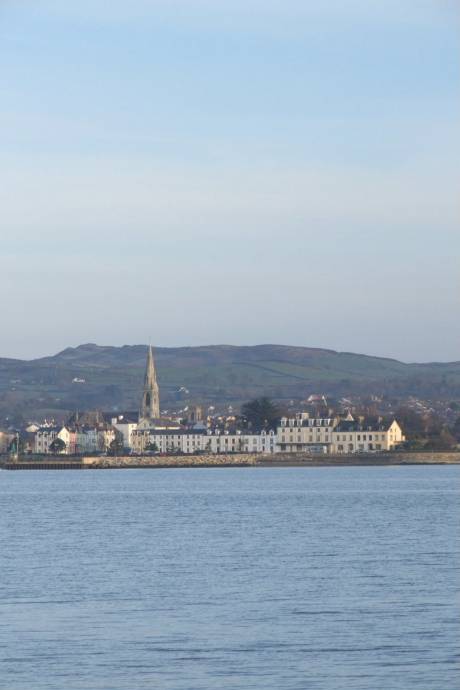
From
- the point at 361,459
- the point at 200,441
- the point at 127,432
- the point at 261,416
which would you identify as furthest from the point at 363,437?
the point at 127,432

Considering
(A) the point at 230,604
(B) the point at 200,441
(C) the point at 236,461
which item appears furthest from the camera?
(B) the point at 200,441

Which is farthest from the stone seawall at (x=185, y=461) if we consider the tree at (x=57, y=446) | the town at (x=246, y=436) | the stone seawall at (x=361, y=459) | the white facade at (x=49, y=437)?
the white facade at (x=49, y=437)

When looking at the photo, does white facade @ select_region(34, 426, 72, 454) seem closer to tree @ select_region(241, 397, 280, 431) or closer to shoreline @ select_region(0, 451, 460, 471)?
shoreline @ select_region(0, 451, 460, 471)

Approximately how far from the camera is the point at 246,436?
170625 mm

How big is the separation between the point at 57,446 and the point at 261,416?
2478 cm

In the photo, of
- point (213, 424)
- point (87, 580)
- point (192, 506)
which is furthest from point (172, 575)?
point (213, 424)

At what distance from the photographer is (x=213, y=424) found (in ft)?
631

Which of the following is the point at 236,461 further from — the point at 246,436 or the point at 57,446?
the point at 57,446

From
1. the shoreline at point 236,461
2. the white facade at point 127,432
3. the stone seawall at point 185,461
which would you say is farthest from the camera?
the white facade at point 127,432

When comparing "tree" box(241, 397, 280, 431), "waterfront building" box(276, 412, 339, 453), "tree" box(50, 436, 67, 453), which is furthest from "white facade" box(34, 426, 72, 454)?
"waterfront building" box(276, 412, 339, 453)

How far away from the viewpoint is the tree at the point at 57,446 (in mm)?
175250

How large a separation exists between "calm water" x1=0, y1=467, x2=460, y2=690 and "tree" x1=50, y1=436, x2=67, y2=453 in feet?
406

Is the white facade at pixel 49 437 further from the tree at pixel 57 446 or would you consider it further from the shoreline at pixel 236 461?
the shoreline at pixel 236 461

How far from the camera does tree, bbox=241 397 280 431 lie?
170500 millimetres
